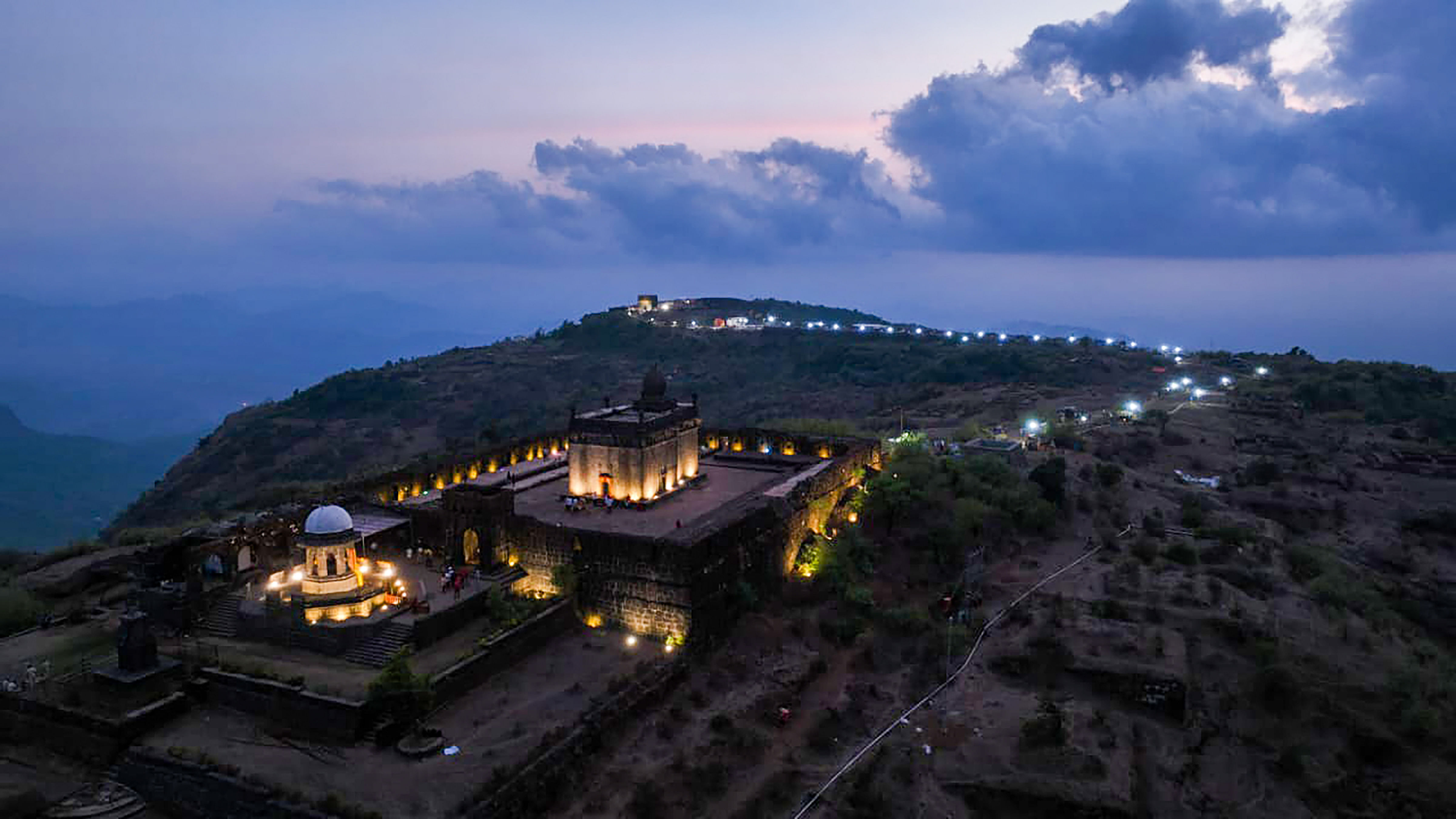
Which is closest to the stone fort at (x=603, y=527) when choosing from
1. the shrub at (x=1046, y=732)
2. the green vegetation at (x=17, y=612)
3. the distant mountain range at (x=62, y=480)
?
the green vegetation at (x=17, y=612)

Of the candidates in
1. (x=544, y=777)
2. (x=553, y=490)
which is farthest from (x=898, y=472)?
(x=544, y=777)

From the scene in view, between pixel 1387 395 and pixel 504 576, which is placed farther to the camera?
pixel 1387 395

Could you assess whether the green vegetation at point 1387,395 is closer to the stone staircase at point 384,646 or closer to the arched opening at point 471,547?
the arched opening at point 471,547

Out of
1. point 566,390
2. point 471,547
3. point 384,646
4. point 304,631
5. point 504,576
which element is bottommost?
point 384,646

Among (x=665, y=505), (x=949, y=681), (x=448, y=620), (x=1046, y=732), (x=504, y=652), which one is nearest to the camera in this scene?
(x=1046, y=732)

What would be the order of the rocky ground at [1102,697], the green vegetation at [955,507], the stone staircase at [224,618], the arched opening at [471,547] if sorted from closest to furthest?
the rocky ground at [1102,697], the stone staircase at [224,618], the arched opening at [471,547], the green vegetation at [955,507]

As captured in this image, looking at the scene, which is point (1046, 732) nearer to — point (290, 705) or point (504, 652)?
point (504, 652)

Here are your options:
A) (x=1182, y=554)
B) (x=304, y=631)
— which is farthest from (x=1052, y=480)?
(x=304, y=631)
